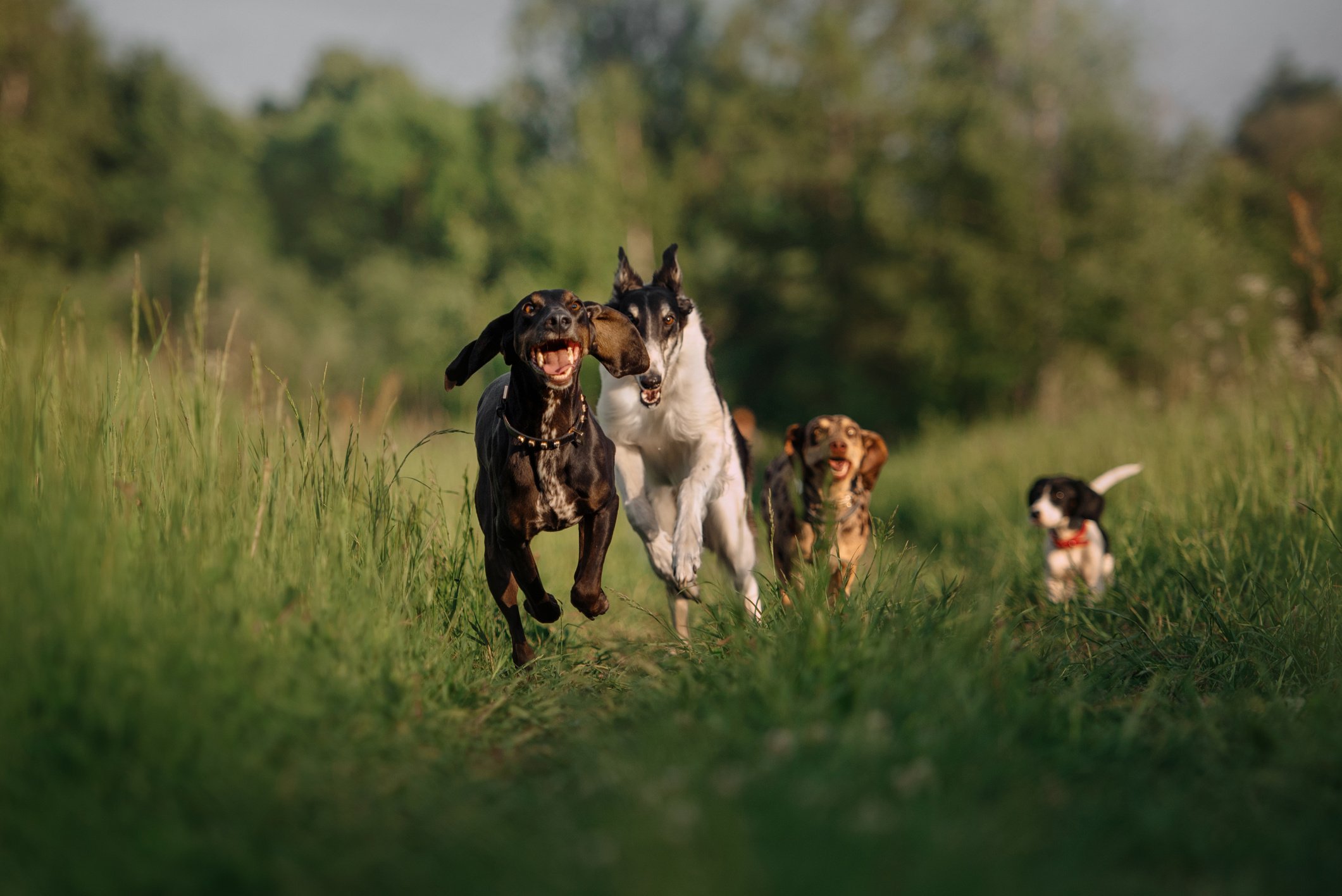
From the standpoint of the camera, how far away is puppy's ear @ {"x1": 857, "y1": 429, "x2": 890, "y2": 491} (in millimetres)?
6086

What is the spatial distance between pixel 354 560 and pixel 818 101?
28163mm

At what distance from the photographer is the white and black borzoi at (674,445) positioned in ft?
16.6

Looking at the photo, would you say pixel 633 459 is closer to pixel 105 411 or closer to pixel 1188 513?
pixel 105 411

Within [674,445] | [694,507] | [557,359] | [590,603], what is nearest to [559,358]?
[557,359]

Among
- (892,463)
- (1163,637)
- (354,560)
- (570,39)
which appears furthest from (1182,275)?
(570,39)

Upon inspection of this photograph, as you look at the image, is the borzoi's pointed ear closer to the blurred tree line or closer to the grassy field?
the grassy field

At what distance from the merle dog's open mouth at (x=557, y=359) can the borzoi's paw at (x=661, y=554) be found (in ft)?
4.65

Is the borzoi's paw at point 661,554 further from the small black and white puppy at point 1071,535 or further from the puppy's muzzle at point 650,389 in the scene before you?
the small black and white puppy at point 1071,535

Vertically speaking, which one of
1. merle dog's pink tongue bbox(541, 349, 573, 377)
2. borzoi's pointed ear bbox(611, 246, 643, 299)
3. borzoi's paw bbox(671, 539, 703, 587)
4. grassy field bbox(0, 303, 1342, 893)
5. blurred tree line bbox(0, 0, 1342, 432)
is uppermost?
blurred tree line bbox(0, 0, 1342, 432)

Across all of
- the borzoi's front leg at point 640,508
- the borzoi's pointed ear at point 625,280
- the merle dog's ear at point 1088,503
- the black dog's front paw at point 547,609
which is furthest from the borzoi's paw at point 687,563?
the merle dog's ear at point 1088,503

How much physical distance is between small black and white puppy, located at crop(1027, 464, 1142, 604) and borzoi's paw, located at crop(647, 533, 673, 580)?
2.21 metres

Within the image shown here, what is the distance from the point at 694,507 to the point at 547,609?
1.00m

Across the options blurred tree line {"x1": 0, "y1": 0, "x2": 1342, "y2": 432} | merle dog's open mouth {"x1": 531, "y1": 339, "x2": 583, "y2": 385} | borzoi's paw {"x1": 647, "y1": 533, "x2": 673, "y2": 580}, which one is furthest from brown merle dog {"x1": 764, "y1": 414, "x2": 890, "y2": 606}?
blurred tree line {"x1": 0, "y1": 0, "x2": 1342, "y2": 432}

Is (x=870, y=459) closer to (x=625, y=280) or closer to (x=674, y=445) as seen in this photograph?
(x=674, y=445)
